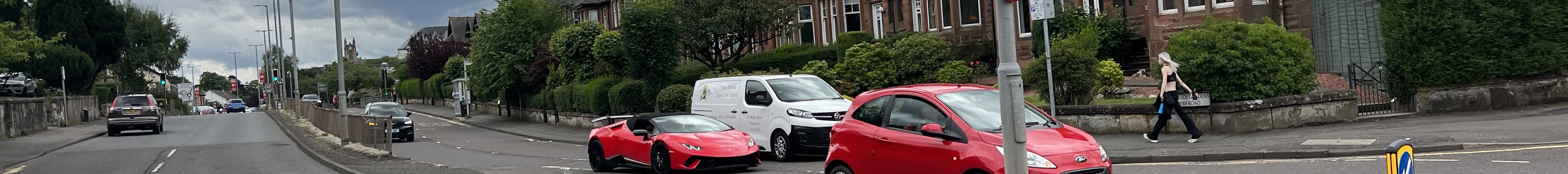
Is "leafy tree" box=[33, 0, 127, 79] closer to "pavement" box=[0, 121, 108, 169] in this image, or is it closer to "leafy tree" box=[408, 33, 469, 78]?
"leafy tree" box=[408, 33, 469, 78]

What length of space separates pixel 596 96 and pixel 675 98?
5.79 meters

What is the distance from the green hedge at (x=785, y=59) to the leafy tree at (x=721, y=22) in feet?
3.15

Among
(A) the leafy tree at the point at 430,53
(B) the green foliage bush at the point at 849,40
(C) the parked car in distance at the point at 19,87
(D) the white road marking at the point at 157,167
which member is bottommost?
(D) the white road marking at the point at 157,167

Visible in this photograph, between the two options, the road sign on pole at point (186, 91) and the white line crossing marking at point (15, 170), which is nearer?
the white line crossing marking at point (15, 170)

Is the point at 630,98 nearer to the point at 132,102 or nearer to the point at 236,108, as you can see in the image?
the point at 132,102

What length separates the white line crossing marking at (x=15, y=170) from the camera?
19250mm

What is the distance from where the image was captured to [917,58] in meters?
30.1

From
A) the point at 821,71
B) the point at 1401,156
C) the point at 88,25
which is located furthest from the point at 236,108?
the point at 1401,156

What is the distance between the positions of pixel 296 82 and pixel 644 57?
25706mm

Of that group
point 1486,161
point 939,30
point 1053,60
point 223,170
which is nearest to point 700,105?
point 1053,60

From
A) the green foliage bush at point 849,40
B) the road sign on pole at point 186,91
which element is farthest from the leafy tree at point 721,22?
the road sign on pole at point 186,91

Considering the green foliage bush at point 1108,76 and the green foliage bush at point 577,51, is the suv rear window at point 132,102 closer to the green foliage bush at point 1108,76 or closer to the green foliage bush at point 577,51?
the green foliage bush at point 577,51

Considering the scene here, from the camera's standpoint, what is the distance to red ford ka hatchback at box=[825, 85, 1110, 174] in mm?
8195

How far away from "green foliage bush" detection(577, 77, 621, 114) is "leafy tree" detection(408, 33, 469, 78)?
34472 millimetres
